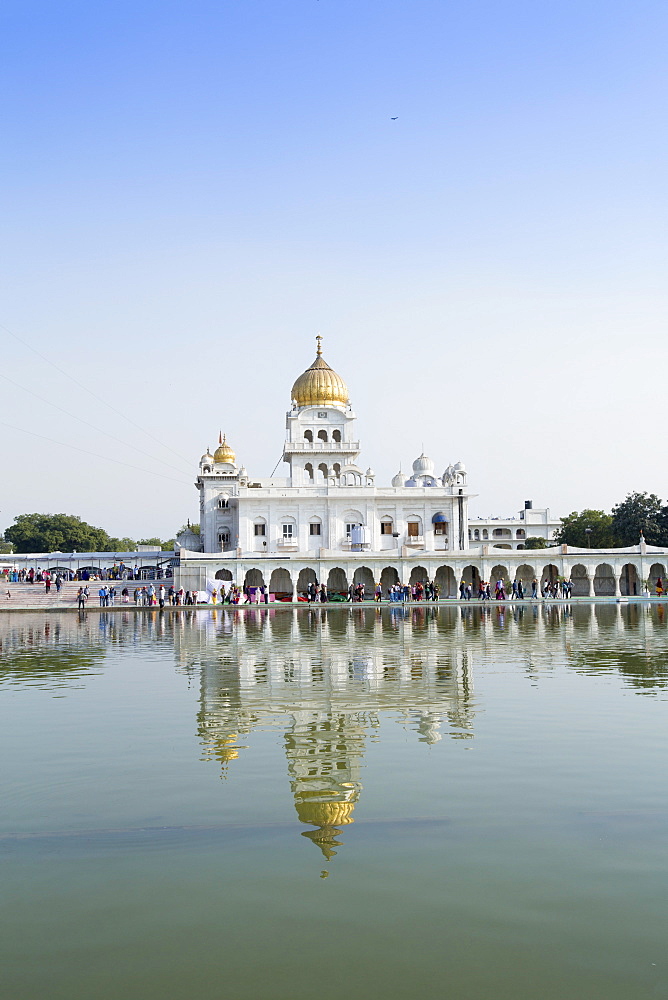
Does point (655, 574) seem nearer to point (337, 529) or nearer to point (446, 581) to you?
point (446, 581)

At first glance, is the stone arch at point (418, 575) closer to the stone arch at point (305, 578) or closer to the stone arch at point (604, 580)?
the stone arch at point (305, 578)

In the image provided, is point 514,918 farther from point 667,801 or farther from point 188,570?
point 188,570

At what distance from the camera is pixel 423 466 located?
62969mm

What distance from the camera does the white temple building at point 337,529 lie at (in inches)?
1908

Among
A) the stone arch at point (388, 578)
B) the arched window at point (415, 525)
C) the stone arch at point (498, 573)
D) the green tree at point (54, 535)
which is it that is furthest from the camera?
the green tree at point (54, 535)

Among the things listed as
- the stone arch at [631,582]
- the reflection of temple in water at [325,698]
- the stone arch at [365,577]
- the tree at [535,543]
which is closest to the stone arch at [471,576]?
the stone arch at [365,577]

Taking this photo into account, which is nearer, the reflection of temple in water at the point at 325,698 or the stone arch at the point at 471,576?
the reflection of temple in water at the point at 325,698

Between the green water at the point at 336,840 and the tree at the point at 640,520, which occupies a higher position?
the tree at the point at 640,520

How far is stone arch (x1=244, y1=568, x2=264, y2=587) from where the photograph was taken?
170 feet

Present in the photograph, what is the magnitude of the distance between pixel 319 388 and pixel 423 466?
377 inches

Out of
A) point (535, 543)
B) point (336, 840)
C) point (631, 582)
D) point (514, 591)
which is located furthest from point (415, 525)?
point (336, 840)

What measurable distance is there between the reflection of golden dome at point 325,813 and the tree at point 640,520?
5110 cm

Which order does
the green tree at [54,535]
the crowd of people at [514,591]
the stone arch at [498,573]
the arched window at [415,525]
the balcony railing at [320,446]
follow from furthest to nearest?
the green tree at [54,535] → the balcony railing at [320,446] → the arched window at [415,525] → the stone arch at [498,573] → the crowd of people at [514,591]

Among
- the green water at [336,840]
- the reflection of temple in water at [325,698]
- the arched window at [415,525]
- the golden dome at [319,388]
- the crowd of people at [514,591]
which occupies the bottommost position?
the green water at [336,840]
